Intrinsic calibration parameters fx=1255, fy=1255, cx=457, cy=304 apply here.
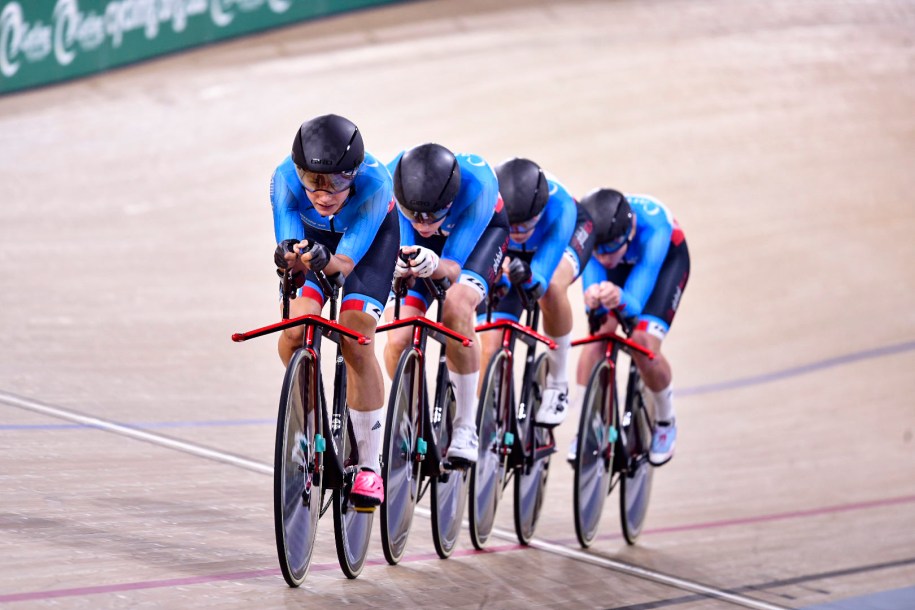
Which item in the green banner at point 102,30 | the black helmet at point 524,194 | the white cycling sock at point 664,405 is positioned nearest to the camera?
the black helmet at point 524,194

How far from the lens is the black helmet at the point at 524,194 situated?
4.16 m

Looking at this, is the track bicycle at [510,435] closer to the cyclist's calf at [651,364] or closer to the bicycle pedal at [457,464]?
the bicycle pedal at [457,464]

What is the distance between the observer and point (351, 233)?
128 inches

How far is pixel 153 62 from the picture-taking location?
42.9 ft

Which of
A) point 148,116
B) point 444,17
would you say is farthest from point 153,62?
point 444,17

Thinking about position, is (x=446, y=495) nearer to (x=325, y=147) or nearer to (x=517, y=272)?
(x=517, y=272)

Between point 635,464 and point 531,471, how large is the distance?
0.54 metres

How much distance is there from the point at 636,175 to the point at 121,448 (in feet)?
22.5

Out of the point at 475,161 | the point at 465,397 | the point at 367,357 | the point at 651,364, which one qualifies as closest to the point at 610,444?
the point at 651,364

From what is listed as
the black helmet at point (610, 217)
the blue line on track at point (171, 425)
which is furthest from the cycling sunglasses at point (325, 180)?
the blue line on track at point (171, 425)

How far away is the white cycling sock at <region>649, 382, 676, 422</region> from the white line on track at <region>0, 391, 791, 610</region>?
2.32 feet

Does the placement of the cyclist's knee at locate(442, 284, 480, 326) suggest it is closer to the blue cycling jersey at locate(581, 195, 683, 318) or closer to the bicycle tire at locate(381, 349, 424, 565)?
the bicycle tire at locate(381, 349, 424, 565)

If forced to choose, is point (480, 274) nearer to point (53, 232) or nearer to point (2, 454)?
point (2, 454)

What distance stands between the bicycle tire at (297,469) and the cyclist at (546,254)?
1114 millimetres
